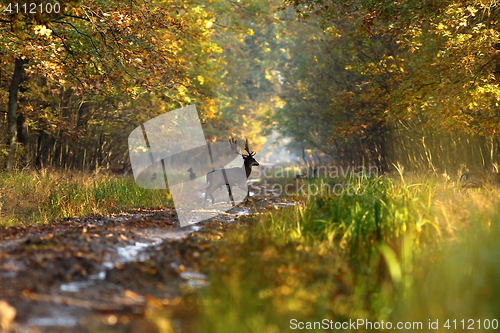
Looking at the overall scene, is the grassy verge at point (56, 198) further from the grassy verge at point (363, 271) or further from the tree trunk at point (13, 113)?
the grassy verge at point (363, 271)

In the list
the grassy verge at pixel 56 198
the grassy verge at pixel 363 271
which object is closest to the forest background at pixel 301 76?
the grassy verge at pixel 56 198

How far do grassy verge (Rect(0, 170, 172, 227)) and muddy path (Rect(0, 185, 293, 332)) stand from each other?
10.8 ft

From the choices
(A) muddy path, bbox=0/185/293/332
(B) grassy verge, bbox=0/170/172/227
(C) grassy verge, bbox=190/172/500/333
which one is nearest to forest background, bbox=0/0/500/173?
(B) grassy verge, bbox=0/170/172/227

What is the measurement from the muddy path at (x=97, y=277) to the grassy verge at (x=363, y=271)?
45 cm

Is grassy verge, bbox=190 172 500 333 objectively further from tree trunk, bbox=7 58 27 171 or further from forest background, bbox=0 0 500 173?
tree trunk, bbox=7 58 27 171

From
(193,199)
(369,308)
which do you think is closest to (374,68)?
(193,199)

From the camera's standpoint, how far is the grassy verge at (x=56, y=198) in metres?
11.6

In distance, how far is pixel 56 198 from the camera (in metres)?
12.3

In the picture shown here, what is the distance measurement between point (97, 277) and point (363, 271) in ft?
10.7

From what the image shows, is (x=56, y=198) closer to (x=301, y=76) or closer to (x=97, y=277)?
(x=97, y=277)

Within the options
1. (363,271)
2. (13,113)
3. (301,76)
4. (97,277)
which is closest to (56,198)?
(13,113)

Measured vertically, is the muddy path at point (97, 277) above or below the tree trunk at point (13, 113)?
below

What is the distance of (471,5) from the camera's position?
40.7ft

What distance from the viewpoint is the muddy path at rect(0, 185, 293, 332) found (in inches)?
175
